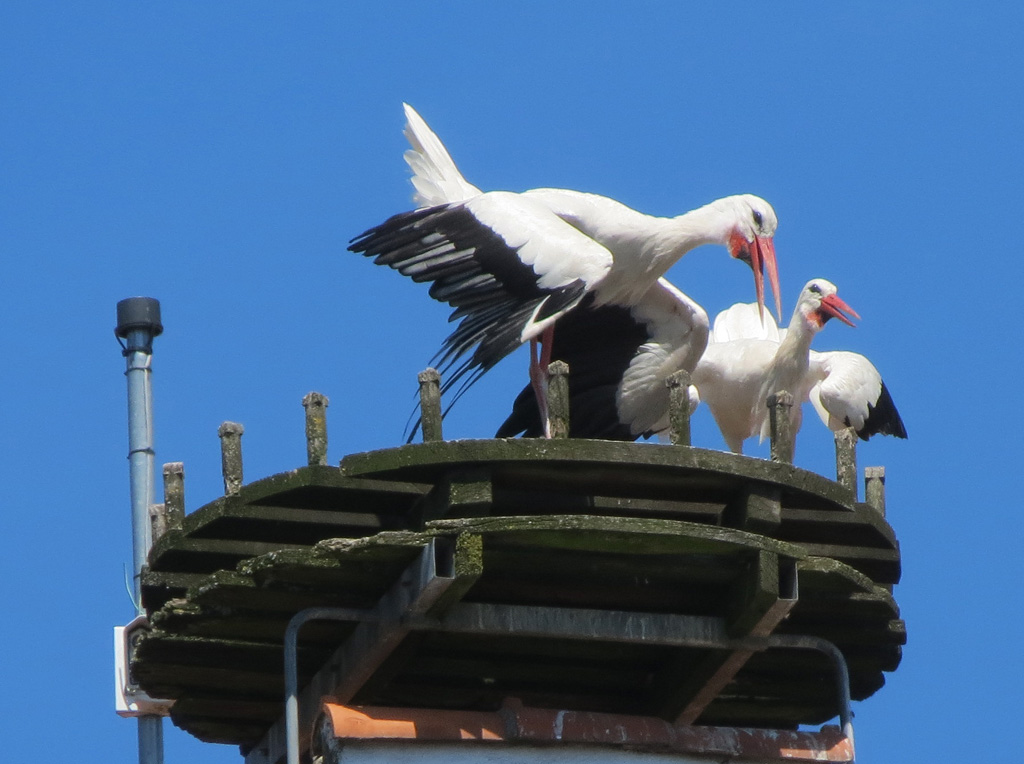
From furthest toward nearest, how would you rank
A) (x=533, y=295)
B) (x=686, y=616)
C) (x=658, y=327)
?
1. (x=658, y=327)
2. (x=533, y=295)
3. (x=686, y=616)

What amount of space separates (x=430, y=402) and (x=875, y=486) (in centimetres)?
271

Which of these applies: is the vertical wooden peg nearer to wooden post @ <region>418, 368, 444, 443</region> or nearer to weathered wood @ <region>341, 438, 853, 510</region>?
weathered wood @ <region>341, 438, 853, 510</region>

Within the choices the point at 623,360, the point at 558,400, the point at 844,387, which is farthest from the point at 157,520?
the point at 844,387

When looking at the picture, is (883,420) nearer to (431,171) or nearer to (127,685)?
(431,171)


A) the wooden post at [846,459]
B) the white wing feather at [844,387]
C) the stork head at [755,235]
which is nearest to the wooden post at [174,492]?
the wooden post at [846,459]

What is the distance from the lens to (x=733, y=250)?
16.5 m

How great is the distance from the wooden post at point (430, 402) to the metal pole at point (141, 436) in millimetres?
2290

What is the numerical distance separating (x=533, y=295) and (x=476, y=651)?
2614 mm

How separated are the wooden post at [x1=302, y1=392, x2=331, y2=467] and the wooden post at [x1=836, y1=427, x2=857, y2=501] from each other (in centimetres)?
278

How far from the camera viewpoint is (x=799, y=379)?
1733 cm

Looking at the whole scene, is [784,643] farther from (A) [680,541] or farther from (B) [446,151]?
(B) [446,151]

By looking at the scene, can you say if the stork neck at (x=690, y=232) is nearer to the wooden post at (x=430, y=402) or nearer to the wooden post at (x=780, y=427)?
the wooden post at (x=780, y=427)

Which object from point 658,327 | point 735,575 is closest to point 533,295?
point 658,327

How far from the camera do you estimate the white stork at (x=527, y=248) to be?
576 inches
